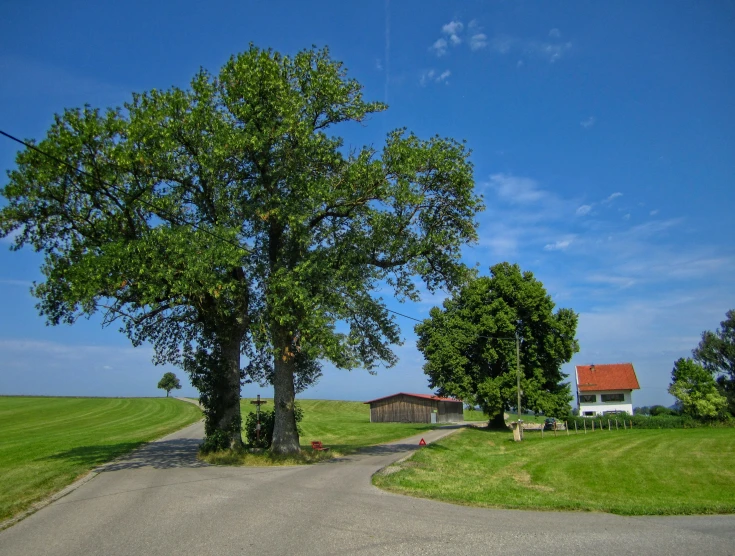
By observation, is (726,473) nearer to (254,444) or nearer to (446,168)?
(446,168)

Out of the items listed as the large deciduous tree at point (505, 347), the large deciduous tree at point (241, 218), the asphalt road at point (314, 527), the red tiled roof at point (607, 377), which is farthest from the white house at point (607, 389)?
the asphalt road at point (314, 527)

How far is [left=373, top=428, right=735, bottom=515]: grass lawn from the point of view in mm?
12289

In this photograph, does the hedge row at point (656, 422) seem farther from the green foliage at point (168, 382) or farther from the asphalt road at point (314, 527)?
the green foliage at point (168, 382)

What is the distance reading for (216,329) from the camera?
23016mm

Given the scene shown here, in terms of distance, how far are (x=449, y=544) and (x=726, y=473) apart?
24.4 m

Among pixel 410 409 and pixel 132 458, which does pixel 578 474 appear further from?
pixel 410 409

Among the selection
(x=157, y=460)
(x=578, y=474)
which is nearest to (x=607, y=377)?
(x=578, y=474)

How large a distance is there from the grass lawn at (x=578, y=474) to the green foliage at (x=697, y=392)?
61.9ft

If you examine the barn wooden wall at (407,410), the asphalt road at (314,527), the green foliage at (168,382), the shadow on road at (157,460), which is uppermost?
the green foliage at (168,382)

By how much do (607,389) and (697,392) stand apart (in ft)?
62.4

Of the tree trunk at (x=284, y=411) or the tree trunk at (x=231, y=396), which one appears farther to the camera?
the tree trunk at (x=231, y=396)

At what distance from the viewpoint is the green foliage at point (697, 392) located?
189 feet

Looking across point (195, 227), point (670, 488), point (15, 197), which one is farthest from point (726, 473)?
point (15, 197)

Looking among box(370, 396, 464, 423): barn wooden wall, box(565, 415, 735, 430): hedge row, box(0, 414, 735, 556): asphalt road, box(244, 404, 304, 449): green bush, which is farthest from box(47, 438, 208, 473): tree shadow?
box(370, 396, 464, 423): barn wooden wall
